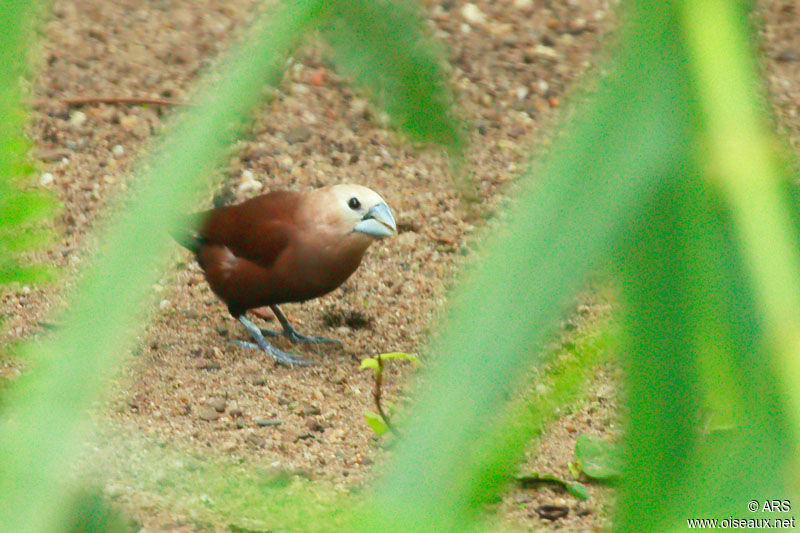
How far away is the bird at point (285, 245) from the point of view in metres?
3.81

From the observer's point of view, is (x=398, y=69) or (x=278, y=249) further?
(x=278, y=249)

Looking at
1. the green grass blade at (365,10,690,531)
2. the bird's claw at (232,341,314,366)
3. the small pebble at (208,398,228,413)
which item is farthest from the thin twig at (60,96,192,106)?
the green grass blade at (365,10,690,531)

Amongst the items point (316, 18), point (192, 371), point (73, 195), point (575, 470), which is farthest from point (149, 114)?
point (316, 18)

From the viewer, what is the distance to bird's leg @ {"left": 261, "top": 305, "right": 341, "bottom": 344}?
3.97m

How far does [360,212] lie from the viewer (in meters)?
3.92

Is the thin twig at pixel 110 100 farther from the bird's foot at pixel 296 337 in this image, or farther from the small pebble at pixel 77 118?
the bird's foot at pixel 296 337

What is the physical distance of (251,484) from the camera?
1.65 feet

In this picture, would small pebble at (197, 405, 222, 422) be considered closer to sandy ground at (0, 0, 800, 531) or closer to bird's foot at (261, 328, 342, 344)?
sandy ground at (0, 0, 800, 531)

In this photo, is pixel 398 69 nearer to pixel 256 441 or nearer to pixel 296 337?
pixel 256 441

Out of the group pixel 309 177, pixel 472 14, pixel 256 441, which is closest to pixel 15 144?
pixel 256 441

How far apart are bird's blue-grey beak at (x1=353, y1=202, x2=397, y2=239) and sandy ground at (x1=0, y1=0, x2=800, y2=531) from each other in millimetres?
265

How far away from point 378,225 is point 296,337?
0.48 m

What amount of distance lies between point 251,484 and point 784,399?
218 mm

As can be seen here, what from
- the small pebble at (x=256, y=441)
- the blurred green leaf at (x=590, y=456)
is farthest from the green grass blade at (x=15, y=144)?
the small pebble at (x=256, y=441)
